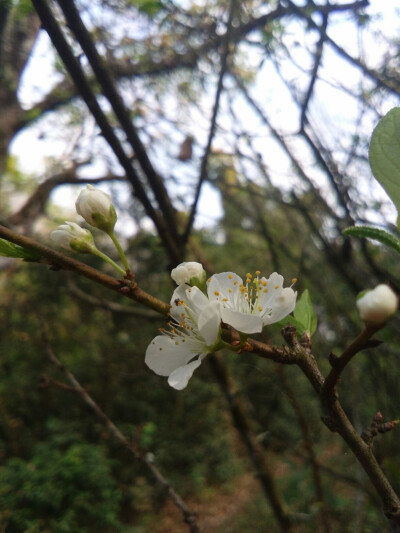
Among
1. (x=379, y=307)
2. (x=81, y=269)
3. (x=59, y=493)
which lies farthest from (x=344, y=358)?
(x=59, y=493)

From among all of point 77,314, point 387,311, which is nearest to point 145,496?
point 77,314

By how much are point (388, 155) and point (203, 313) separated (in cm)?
27

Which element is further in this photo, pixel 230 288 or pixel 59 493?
pixel 59 493

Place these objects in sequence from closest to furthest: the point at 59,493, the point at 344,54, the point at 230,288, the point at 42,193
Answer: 1. the point at 230,288
2. the point at 344,54
3. the point at 59,493
4. the point at 42,193

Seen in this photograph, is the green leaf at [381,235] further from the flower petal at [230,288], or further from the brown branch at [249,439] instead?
the brown branch at [249,439]

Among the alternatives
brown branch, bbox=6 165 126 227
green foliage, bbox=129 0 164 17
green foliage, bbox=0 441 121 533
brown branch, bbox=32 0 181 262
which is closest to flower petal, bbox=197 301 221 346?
brown branch, bbox=32 0 181 262

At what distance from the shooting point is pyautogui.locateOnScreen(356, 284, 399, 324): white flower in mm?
327

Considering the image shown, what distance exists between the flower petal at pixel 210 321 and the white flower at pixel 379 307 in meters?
0.17

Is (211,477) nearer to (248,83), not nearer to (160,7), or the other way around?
(248,83)

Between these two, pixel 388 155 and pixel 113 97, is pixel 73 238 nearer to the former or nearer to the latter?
pixel 388 155

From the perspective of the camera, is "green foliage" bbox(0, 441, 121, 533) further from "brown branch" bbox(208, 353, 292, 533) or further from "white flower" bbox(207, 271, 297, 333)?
"white flower" bbox(207, 271, 297, 333)

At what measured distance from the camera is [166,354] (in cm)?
61

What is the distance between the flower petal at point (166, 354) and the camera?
0.59 metres

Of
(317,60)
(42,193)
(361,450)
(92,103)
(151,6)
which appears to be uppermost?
(42,193)
